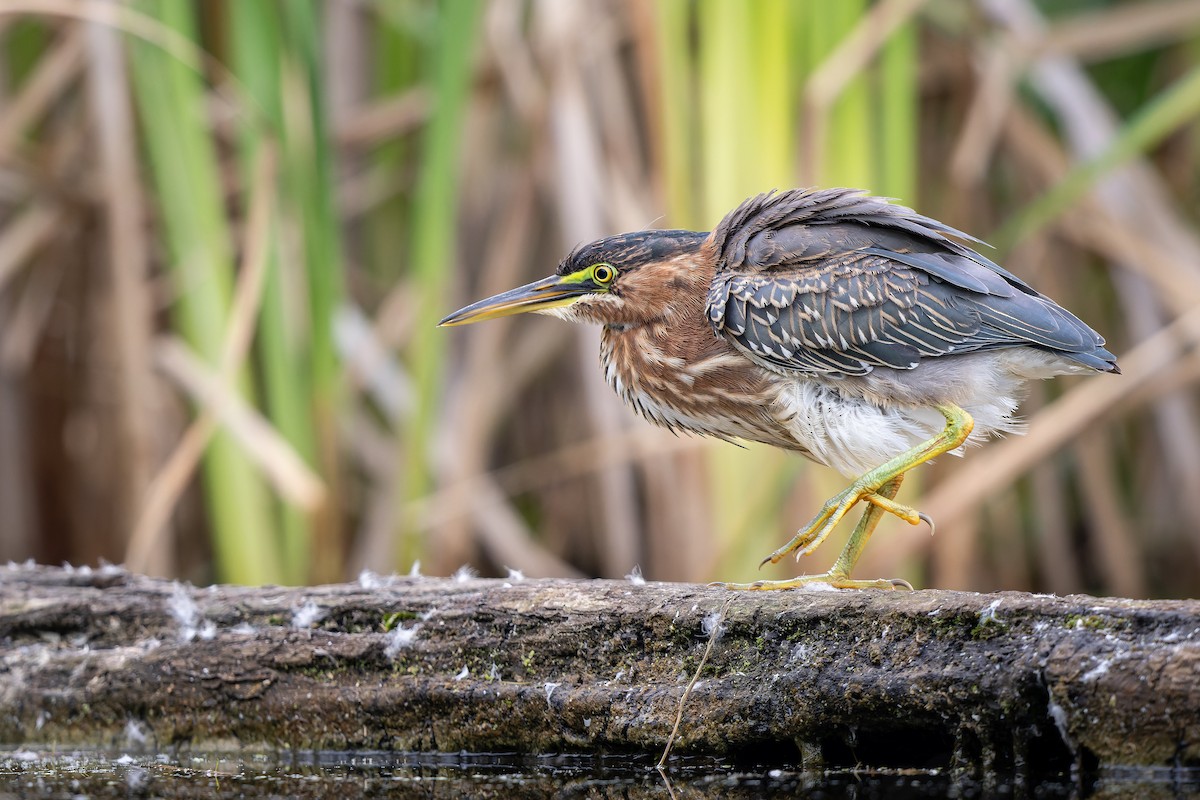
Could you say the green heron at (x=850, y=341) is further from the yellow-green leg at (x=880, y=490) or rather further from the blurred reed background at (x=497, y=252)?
the blurred reed background at (x=497, y=252)

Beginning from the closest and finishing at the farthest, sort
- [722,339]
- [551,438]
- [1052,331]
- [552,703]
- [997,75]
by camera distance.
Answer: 1. [552,703]
2. [1052,331]
3. [722,339]
4. [997,75]
5. [551,438]

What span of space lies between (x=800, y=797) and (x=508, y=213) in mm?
3807

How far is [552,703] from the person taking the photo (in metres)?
3.19

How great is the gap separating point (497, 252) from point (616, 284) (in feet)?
6.27

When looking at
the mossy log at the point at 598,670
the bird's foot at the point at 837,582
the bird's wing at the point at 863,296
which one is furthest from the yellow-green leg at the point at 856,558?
the mossy log at the point at 598,670

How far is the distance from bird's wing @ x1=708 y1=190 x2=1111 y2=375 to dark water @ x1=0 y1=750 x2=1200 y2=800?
123 centimetres

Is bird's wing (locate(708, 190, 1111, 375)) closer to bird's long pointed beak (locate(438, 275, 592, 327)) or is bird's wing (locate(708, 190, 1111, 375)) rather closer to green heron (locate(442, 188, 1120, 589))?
green heron (locate(442, 188, 1120, 589))

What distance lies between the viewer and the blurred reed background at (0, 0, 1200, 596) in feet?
17.5

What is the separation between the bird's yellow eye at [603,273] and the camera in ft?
14.0

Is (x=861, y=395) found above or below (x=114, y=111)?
below

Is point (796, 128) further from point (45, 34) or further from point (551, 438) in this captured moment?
point (45, 34)

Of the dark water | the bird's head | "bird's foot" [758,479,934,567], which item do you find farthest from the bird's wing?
the dark water

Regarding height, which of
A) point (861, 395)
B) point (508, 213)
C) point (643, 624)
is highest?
point (508, 213)

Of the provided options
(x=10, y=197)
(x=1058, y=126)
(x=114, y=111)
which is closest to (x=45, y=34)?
(x=10, y=197)
